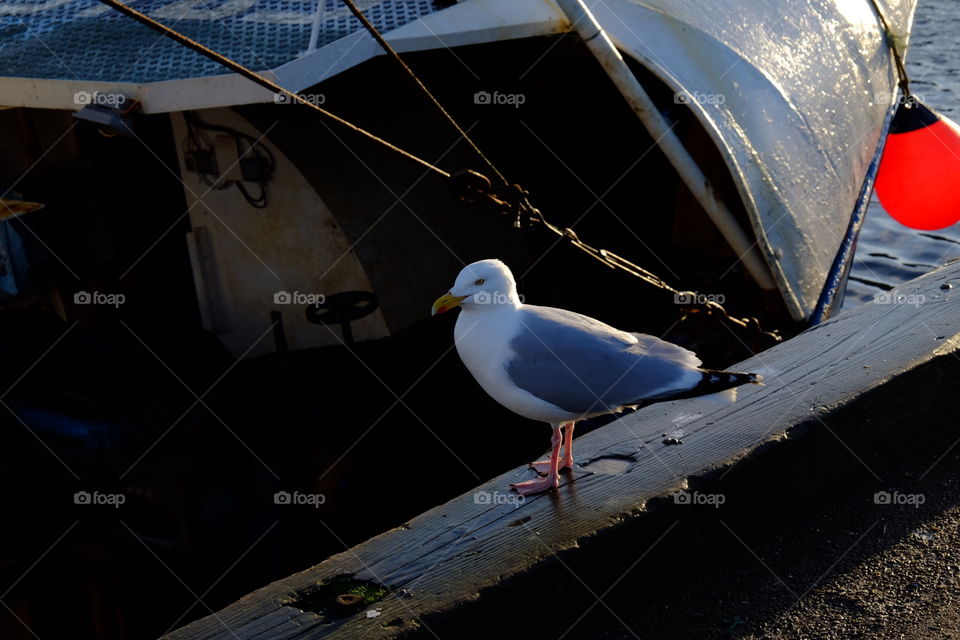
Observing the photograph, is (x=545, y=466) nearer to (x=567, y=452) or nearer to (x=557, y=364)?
(x=567, y=452)

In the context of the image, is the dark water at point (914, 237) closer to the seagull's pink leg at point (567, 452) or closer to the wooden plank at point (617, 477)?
the wooden plank at point (617, 477)

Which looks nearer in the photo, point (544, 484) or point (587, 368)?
point (544, 484)

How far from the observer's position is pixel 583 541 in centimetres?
229

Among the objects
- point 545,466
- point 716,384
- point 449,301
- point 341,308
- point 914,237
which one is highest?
point 449,301

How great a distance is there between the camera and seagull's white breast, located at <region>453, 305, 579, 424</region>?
2840 mm

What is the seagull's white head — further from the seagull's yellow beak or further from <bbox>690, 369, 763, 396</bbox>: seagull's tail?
<bbox>690, 369, 763, 396</bbox>: seagull's tail

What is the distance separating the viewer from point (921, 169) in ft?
22.2

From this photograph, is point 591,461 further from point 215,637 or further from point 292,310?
point 292,310

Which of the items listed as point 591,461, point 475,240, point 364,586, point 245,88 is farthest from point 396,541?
point 475,240

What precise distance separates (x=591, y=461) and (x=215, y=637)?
1155mm

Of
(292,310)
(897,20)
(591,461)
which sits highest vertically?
(897,20)

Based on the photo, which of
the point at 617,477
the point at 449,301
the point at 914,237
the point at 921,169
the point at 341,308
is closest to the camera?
the point at 617,477

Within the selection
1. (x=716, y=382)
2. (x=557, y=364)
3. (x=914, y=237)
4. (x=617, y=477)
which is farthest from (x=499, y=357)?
(x=914, y=237)

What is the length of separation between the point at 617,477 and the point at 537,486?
212 millimetres
